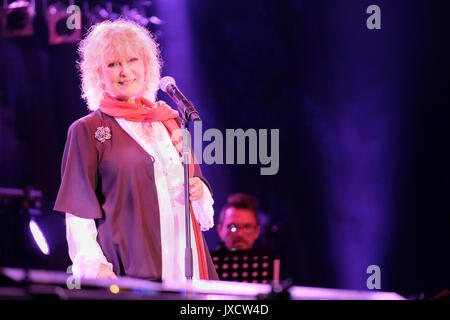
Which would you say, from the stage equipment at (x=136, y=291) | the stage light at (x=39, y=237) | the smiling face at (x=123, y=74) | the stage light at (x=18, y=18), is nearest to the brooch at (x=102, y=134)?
the smiling face at (x=123, y=74)

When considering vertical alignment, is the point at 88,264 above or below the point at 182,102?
below

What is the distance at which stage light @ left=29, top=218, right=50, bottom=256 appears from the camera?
16.8 feet

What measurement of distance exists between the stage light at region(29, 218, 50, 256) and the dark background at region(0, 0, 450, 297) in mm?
61

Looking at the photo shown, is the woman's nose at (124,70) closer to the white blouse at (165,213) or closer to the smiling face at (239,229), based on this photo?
the white blouse at (165,213)

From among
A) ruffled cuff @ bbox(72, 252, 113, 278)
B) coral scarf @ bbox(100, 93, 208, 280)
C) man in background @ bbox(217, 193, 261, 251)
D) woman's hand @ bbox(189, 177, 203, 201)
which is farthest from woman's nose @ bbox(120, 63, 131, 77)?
man in background @ bbox(217, 193, 261, 251)

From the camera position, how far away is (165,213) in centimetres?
269

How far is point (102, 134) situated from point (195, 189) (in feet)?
1.36

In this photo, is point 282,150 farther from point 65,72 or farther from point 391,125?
point 65,72

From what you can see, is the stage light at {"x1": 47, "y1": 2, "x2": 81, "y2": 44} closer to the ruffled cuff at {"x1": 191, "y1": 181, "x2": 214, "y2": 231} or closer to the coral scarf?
the coral scarf

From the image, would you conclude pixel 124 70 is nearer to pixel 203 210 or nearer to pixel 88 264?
pixel 203 210

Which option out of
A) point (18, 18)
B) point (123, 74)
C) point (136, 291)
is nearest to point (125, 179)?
point (123, 74)

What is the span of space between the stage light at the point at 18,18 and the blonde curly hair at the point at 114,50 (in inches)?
97.1

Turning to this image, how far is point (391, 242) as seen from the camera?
17.4ft
